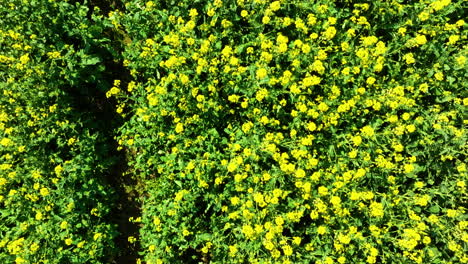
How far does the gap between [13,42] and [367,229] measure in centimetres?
540

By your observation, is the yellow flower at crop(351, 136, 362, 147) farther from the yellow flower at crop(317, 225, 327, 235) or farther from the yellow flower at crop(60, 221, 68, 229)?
the yellow flower at crop(60, 221, 68, 229)

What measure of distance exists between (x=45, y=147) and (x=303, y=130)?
12.1ft

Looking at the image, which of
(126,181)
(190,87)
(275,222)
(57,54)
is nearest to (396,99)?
(275,222)

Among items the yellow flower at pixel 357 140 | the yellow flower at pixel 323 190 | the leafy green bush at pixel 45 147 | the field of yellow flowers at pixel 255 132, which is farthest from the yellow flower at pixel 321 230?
the leafy green bush at pixel 45 147

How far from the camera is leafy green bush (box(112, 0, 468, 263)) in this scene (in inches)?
154

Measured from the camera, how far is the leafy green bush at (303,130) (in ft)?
12.8

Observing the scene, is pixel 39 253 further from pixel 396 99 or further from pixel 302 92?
pixel 396 99

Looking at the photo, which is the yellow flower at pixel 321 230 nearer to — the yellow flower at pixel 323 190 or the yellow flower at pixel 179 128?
the yellow flower at pixel 323 190

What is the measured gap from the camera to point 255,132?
4.16 metres

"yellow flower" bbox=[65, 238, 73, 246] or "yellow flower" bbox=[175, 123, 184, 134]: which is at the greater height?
"yellow flower" bbox=[175, 123, 184, 134]

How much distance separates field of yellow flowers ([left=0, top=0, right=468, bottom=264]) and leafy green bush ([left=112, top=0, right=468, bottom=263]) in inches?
1.0

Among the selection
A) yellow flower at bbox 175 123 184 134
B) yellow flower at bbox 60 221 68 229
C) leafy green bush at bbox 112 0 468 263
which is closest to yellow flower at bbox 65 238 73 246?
yellow flower at bbox 60 221 68 229

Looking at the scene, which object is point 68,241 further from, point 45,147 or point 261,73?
point 261,73

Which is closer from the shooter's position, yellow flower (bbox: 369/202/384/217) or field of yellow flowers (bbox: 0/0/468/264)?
yellow flower (bbox: 369/202/384/217)
